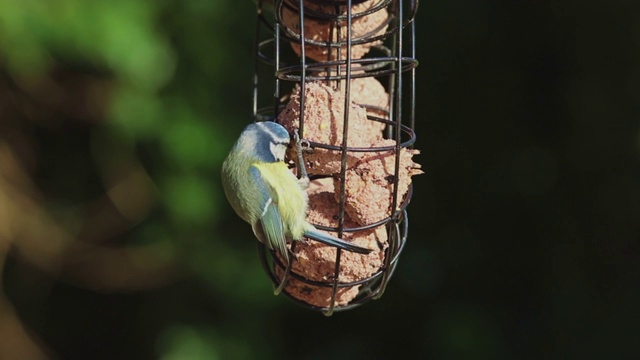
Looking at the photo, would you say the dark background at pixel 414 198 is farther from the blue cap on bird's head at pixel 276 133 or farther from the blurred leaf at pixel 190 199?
the blue cap on bird's head at pixel 276 133

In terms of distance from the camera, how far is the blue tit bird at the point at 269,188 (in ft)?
5.77

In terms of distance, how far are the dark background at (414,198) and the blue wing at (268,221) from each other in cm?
121

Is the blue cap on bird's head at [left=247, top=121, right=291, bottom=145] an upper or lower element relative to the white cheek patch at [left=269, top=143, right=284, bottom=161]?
upper

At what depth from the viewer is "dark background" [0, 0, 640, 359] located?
313cm

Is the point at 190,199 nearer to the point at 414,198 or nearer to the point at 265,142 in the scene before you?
the point at 414,198

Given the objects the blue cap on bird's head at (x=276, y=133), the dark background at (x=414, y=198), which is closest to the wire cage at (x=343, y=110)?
the blue cap on bird's head at (x=276, y=133)

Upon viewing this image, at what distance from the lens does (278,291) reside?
187 centimetres

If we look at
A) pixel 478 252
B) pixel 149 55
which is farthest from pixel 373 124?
pixel 478 252

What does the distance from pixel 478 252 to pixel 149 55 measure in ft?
6.33

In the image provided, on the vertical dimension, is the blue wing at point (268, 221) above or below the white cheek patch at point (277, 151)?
below

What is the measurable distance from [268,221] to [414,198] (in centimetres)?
188

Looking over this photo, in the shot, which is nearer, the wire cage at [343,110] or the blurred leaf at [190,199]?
the wire cage at [343,110]

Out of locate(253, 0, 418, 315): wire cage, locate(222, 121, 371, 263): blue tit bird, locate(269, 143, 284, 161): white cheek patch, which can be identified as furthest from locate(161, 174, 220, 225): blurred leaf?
locate(269, 143, 284, 161): white cheek patch

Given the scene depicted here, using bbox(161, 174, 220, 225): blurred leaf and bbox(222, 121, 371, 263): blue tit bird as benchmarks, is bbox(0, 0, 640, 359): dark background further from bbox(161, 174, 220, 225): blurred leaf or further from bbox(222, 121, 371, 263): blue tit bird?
bbox(222, 121, 371, 263): blue tit bird
